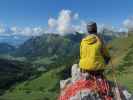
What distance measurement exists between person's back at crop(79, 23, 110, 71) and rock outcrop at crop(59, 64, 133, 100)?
78cm

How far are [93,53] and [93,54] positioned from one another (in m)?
0.07

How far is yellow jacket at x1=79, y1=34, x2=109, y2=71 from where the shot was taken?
18547mm

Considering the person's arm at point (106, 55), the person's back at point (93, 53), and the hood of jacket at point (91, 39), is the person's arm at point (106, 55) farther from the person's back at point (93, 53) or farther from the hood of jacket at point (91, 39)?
the hood of jacket at point (91, 39)

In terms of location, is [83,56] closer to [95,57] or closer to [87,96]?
[95,57]

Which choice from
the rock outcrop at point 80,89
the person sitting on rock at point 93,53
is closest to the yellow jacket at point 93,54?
the person sitting on rock at point 93,53

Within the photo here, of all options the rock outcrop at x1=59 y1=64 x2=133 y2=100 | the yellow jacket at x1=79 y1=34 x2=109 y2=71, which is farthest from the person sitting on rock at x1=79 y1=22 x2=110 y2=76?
the rock outcrop at x1=59 y1=64 x2=133 y2=100

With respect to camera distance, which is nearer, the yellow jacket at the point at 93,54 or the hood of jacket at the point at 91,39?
the yellow jacket at the point at 93,54

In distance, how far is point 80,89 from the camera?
19.1 metres

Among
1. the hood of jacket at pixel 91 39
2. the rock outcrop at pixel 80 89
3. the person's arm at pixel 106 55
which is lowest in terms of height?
the rock outcrop at pixel 80 89

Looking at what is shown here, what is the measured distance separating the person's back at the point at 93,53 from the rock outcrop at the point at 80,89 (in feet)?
2.55

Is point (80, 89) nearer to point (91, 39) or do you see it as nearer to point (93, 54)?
point (93, 54)

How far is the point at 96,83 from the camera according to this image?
19.0 metres

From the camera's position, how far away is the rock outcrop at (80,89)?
61.3ft

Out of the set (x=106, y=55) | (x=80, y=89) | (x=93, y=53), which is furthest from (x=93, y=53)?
(x=80, y=89)
